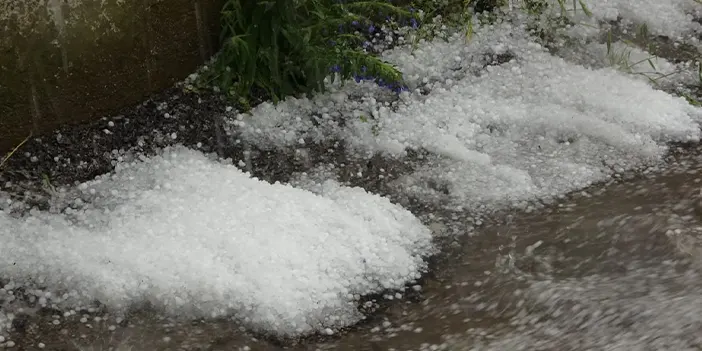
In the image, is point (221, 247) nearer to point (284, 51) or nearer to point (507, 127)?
point (284, 51)

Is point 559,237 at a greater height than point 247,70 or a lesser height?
lesser

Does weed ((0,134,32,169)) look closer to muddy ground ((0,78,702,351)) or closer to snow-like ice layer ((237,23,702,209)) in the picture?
muddy ground ((0,78,702,351))

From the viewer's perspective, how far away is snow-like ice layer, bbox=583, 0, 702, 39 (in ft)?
14.9

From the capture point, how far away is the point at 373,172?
3.50 m

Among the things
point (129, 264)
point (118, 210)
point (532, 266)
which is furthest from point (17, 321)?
point (532, 266)

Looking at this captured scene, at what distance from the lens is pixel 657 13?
15.2 feet

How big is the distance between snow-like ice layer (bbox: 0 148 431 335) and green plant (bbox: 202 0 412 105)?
55 cm

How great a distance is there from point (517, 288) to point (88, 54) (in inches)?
79.8

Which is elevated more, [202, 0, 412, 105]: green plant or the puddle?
[202, 0, 412, 105]: green plant

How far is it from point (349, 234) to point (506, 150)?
96 centimetres

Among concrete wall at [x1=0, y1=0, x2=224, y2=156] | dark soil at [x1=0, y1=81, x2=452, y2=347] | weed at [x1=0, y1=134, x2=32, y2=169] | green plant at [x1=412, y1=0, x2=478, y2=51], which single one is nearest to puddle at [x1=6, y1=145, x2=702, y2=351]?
dark soil at [x1=0, y1=81, x2=452, y2=347]

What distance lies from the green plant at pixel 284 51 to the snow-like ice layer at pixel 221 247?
1.81 ft

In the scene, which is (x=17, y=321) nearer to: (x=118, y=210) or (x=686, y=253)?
(x=118, y=210)

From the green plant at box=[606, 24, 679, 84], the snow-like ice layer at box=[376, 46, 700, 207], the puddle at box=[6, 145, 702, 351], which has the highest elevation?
the green plant at box=[606, 24, 679, 84]
